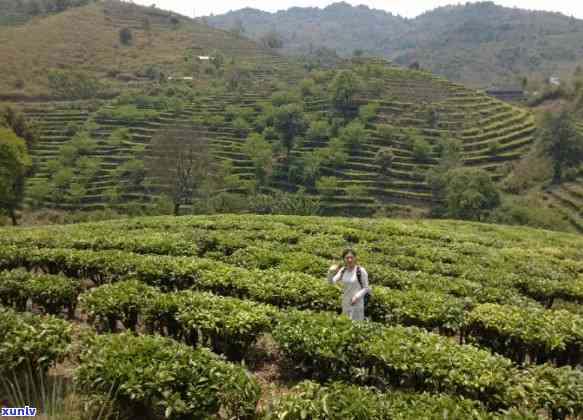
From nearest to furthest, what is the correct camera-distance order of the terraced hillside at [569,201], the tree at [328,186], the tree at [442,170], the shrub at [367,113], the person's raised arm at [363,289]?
the person's raised arm at [363,289]
the terraced hillside at [569,201]
the tree at [442,170]
the tree at [328,186]
the shrub at [367,113]

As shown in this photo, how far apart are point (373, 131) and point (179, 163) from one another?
3749cm

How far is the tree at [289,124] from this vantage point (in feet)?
232

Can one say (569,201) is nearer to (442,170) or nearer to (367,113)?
(442,170)

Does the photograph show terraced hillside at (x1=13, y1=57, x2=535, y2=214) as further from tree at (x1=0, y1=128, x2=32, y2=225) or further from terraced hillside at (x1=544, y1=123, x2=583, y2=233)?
tree at (x1=0, y1=128, x2=32, y2=225)

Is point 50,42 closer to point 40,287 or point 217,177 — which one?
point 217,177

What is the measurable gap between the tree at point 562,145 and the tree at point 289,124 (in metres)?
38.8

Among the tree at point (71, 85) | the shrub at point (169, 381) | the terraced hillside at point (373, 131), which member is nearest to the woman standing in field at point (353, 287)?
the shrub at point (169, 381)

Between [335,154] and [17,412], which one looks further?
[335,154]

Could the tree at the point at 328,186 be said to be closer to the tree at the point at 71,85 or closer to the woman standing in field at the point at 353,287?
the woman standing in field at the point at 353,287

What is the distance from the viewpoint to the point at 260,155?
62.7 meters

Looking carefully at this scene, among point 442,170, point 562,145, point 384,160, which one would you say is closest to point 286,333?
point 442,170

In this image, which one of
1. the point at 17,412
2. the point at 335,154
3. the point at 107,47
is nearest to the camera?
the point at 17,412

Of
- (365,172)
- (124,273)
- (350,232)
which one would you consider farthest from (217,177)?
(124,273)

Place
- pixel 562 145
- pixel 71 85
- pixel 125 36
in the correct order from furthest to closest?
pixel 125 36 → pixel 71 85 → pixel 562 145
